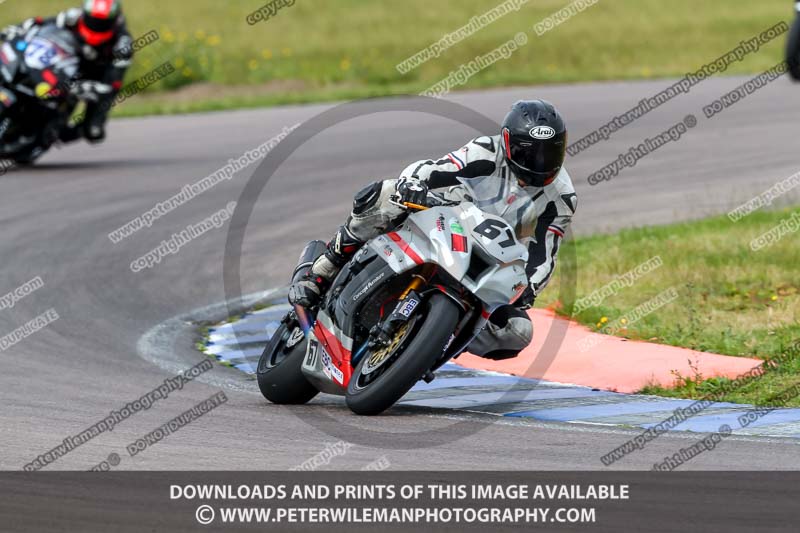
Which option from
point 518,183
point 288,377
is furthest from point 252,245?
point 518,183

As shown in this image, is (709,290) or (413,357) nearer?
(413,357)

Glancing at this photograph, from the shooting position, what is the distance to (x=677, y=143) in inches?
787

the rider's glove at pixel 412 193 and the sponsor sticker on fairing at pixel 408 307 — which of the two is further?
the rider's glove at pixel 412 193

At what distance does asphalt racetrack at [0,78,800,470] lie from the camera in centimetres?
647

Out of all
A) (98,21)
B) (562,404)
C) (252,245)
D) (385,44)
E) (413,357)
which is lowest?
(385,44)

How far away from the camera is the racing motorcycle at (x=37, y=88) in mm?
16531

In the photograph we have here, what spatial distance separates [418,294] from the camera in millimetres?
6891

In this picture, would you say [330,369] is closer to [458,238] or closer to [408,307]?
[408,307]

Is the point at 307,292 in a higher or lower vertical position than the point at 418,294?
lower

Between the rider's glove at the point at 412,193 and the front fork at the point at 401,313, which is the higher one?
the rider's glove at the point at 412,193

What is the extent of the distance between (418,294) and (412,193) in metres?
0.58

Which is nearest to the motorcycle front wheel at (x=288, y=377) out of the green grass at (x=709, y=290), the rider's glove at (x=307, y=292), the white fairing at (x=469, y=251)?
the rider's glove at (x=307, y=292)

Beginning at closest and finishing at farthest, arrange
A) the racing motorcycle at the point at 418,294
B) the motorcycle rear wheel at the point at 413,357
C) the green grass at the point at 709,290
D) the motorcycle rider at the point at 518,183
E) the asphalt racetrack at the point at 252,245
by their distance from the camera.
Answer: the asphalt racetrack at the point at 252,245, the motorcycle rear wheel at the point at 413,357, the racing motorcycle at the point at 418,294, the motorcycle rider at the point at 518,183, the green grass at the point at 709,290

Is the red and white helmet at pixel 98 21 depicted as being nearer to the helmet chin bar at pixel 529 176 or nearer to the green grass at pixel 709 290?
the green grass at pixel 709 290
